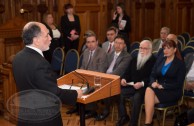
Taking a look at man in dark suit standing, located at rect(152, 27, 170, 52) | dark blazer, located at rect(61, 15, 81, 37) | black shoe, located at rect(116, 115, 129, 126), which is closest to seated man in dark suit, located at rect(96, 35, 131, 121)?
black shoe, located at rect(116, 115, 129, 126)

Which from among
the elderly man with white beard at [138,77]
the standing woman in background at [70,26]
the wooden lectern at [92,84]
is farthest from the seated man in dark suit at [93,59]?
the standing woman in background at [70,26]

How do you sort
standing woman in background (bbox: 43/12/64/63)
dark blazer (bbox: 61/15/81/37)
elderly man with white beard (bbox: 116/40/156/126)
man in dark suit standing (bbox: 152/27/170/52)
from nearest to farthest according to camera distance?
elderly man with white beard (bbox: 116/40/156/126) < man in dark suit standing (bbox: 152/27/170/52) < standing woman in background (bbox: 43/12/64/63) < dark blazer (bbox: 61/15/81/37)

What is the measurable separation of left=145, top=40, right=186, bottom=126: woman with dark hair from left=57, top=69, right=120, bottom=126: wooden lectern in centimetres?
76

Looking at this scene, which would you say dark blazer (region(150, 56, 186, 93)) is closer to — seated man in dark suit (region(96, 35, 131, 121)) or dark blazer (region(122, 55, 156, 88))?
dark blazer (region(122, 55, 156, 88))

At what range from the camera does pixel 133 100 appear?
466 cm

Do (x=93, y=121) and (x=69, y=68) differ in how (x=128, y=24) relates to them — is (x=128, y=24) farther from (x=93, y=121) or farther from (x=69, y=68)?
(x=93, y=121)

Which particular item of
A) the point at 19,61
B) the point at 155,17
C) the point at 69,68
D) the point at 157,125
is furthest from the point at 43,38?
the point at 155,17

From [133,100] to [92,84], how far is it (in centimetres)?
87

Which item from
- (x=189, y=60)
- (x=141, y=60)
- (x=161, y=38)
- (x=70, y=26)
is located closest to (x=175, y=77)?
(x=141, y=60)

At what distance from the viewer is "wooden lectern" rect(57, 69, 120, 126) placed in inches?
140

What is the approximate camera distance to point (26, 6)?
7.55m

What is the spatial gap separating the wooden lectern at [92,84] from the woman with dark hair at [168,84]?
756mm

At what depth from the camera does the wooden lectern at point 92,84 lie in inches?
140

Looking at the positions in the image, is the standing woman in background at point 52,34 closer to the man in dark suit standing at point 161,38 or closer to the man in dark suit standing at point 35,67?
the man in dark suit standing at point 161,38
